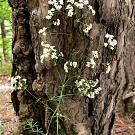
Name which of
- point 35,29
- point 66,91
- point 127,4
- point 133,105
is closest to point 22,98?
point 66,91

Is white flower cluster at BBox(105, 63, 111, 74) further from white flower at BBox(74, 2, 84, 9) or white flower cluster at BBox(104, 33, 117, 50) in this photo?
white flower at BBox(74, 2, 84, 9)

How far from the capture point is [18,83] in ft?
9.39

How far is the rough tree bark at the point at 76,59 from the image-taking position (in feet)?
8.86

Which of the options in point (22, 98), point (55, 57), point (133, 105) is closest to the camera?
point (55, 57)

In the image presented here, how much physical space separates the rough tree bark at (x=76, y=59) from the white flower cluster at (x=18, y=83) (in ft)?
0.28

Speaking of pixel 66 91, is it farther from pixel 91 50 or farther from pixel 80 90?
pixel 91 50

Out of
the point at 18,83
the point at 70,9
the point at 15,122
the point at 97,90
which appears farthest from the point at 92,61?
the point at 15,122

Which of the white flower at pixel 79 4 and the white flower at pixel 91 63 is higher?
the white flower at pixel 79 4

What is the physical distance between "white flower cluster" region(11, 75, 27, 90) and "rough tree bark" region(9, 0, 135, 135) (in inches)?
3.4

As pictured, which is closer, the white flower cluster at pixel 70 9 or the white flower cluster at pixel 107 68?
the white flower cluster at pixel 70 9

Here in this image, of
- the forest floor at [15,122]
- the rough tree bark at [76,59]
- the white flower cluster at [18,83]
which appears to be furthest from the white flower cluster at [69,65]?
the forest floor at [15,122]

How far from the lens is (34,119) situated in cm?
313

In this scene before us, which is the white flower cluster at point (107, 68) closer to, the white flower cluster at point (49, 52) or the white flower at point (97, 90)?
the white flower at point (97, 90)

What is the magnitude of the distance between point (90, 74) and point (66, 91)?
0.25 meters
